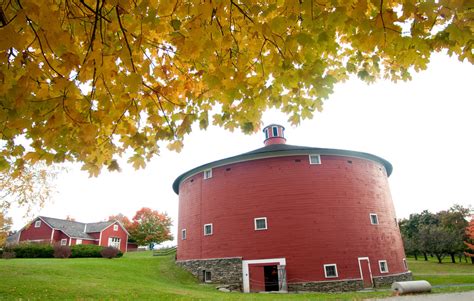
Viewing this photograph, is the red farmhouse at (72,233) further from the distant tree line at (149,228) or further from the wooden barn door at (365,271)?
the wooden barn door at (365,271)

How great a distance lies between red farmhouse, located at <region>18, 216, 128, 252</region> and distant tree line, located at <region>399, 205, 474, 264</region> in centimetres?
4644

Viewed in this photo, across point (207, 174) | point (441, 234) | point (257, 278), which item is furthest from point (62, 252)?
point (441, 234)

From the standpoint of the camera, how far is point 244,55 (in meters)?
4.00

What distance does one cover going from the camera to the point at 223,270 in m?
20.5

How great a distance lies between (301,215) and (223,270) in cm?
653

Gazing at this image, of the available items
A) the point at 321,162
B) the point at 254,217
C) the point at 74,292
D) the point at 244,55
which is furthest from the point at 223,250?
the point at 244,55

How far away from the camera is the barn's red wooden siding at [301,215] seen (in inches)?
766

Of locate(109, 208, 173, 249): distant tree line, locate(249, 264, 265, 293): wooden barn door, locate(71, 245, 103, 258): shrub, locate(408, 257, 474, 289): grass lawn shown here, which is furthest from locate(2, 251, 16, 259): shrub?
locate(408, 257, 474, 289): grass lawn

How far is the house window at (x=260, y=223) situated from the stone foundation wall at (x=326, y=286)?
3891mm

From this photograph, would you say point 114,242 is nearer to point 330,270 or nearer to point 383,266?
point 330,270

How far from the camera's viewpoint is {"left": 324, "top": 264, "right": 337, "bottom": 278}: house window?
1870 cm

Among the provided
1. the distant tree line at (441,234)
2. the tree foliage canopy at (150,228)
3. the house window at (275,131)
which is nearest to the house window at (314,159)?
the house window at (275,131)

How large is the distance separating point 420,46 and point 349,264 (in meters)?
18.7

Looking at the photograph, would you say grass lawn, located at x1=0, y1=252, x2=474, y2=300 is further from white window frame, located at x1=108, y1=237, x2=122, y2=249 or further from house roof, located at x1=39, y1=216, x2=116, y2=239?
white window frame, located at x1=108, y1=237, x2=122, y2=249
